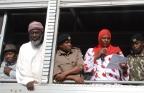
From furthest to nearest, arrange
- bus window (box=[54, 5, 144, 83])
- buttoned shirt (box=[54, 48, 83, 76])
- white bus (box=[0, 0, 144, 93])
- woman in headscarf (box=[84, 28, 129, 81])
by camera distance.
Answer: bus window (box=[54, 5, 144, 83]) < buttoned shirt (box=[54, 48, 83, 76]) < woman in headscarf (box=[84, 28, 129, 81]) < white bus (box=[0, 0, 144, 93])

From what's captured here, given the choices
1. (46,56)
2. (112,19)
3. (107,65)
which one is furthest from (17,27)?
(107,65)

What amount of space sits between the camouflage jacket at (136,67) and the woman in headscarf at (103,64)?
0.29ft

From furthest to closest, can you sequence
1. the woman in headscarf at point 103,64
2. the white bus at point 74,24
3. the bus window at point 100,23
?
the bus window at point 100,23 < the woman in headscarf at point 103,64 < the white bus at point 74,24

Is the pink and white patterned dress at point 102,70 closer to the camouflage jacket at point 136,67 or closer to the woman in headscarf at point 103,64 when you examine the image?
the woman in headscarf at point 103,64

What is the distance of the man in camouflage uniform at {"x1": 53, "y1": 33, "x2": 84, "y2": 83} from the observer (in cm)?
512

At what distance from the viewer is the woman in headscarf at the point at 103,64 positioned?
5082 mm

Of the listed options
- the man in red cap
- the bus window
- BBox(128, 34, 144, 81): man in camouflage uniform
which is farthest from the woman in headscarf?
the bus window

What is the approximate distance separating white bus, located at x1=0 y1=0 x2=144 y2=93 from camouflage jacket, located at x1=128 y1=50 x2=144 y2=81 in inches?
5.9

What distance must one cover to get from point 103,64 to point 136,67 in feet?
Answer: 1.37

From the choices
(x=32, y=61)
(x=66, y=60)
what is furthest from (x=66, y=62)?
(x=32, y=61)

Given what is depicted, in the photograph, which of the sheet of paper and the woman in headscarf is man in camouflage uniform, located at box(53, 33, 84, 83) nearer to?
the woman in headscarf

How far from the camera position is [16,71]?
5363 millimetres

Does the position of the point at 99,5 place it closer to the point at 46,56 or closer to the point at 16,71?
the point at 46,56

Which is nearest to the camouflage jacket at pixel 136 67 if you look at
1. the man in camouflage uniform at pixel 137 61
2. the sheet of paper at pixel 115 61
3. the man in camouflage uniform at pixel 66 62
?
the man in camouflage uniform at pixel 137 61
